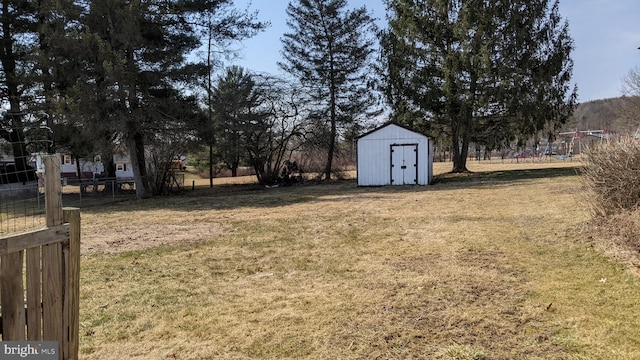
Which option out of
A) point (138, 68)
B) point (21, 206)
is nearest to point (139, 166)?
point (138, 68)

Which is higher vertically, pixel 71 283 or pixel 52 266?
pixel 52 266

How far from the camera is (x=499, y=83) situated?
20766 mm

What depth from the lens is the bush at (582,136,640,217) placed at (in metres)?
5.48

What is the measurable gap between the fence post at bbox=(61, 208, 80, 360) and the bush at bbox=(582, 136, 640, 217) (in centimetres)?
634

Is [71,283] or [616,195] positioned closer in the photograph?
[71,283]

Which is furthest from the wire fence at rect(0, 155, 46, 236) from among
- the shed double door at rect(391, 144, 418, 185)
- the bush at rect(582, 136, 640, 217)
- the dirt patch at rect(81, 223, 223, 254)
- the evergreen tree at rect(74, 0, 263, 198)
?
the shed double door at rect(391, 144, 418, 185)

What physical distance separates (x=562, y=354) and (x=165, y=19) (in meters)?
18.5

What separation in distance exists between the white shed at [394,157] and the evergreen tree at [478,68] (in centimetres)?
445

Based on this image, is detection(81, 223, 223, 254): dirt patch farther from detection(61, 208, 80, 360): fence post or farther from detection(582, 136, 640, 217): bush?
detection(582, 136, 640, 217): bush

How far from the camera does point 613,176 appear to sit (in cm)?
579

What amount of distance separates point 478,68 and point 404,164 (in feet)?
21.2

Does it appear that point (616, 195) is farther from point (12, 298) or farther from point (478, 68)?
point (478, 68)

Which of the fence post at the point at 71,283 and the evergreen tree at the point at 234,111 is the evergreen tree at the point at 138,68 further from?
the fence post at the point at 71,283

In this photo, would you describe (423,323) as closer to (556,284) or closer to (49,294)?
(556,284)
